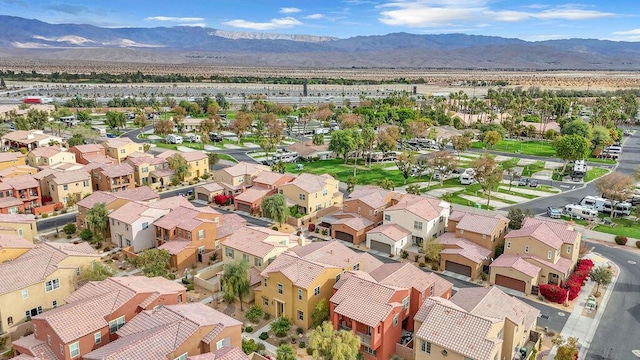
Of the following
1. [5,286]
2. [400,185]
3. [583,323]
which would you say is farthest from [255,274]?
[400,185]

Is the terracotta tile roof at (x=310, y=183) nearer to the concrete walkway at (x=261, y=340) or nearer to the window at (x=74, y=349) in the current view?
the concrete walkway at (x=261, y=340)

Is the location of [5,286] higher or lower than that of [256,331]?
higher

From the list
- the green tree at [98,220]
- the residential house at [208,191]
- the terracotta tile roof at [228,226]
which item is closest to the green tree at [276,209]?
the terracotta tile roof at [228,226]

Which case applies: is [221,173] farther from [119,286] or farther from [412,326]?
[412,326]

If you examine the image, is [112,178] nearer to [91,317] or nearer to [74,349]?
[91,317]

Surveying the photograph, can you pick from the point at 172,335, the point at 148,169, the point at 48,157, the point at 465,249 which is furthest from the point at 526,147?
the point at 172,335
